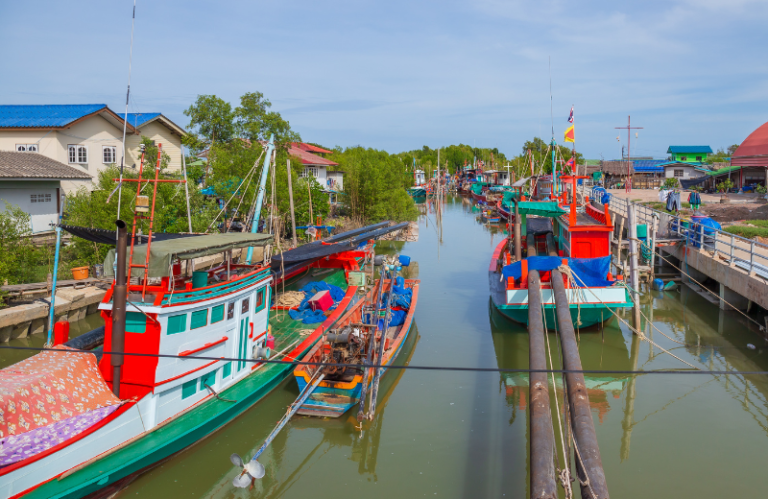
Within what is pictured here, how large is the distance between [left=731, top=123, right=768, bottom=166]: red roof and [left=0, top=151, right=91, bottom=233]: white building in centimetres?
5054

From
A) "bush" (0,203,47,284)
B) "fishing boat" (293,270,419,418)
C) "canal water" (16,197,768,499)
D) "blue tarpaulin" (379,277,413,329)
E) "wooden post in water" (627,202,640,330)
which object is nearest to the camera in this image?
"canal water" (16,197,768,499)

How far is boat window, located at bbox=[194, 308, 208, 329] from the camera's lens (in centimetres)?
1072

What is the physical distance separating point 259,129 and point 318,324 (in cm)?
2345

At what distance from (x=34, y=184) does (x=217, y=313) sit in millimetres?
18538

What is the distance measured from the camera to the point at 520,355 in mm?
17109

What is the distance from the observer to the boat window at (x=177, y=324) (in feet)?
33.3

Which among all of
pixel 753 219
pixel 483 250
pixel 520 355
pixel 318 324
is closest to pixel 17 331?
pixel 318 324

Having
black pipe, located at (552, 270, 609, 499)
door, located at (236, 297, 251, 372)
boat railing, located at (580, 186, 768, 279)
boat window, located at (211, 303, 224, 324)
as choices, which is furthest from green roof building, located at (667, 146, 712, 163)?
boat window, located at (211, 303, 224, 324)

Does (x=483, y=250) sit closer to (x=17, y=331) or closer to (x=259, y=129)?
(x=259, y=129)

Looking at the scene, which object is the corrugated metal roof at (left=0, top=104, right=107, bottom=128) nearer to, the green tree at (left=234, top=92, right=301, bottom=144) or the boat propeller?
the green tree at (left=234, top=92, right=301, bottom=144)

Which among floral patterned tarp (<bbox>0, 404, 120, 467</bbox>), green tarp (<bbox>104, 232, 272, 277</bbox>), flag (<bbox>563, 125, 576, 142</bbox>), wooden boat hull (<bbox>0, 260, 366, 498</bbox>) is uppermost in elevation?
flag (<bbox>563, 125, 576, 142</bbox>)

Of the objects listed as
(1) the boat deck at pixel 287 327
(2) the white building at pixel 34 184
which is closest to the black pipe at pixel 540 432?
(1) the boat deck at pixel 287 327

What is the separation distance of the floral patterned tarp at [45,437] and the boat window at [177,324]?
5.42ft

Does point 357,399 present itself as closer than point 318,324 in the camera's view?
Yes
